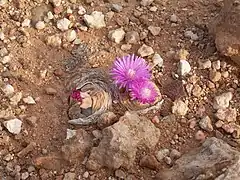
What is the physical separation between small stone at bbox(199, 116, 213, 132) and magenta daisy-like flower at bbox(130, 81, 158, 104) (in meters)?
0.21

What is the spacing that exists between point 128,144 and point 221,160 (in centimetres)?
35

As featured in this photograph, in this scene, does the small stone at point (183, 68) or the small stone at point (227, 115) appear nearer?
the small stone at point (227, 115)

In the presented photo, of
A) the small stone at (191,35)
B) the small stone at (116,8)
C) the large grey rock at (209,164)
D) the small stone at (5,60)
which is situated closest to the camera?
the large grey rock at (209,164)

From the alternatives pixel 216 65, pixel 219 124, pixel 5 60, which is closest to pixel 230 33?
pixel 216 65

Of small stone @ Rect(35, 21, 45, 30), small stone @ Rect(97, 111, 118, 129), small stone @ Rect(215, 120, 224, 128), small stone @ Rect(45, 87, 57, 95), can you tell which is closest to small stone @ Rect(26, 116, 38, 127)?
small stone @ Rect(45, 87, 57, 95)

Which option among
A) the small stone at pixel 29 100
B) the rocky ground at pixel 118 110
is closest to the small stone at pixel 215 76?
the rocky ground at pixel 118 110

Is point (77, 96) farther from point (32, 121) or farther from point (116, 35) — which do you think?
point (116, 35)

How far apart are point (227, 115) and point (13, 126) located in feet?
2.77

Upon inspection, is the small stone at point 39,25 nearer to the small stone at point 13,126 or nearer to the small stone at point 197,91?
the small stone at point 13,126

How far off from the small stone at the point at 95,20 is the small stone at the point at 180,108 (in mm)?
531

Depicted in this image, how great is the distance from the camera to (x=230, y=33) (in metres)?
2.39

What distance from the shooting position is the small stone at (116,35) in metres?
2.56

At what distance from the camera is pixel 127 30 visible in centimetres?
260

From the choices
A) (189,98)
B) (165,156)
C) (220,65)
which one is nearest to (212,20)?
(220,65)
